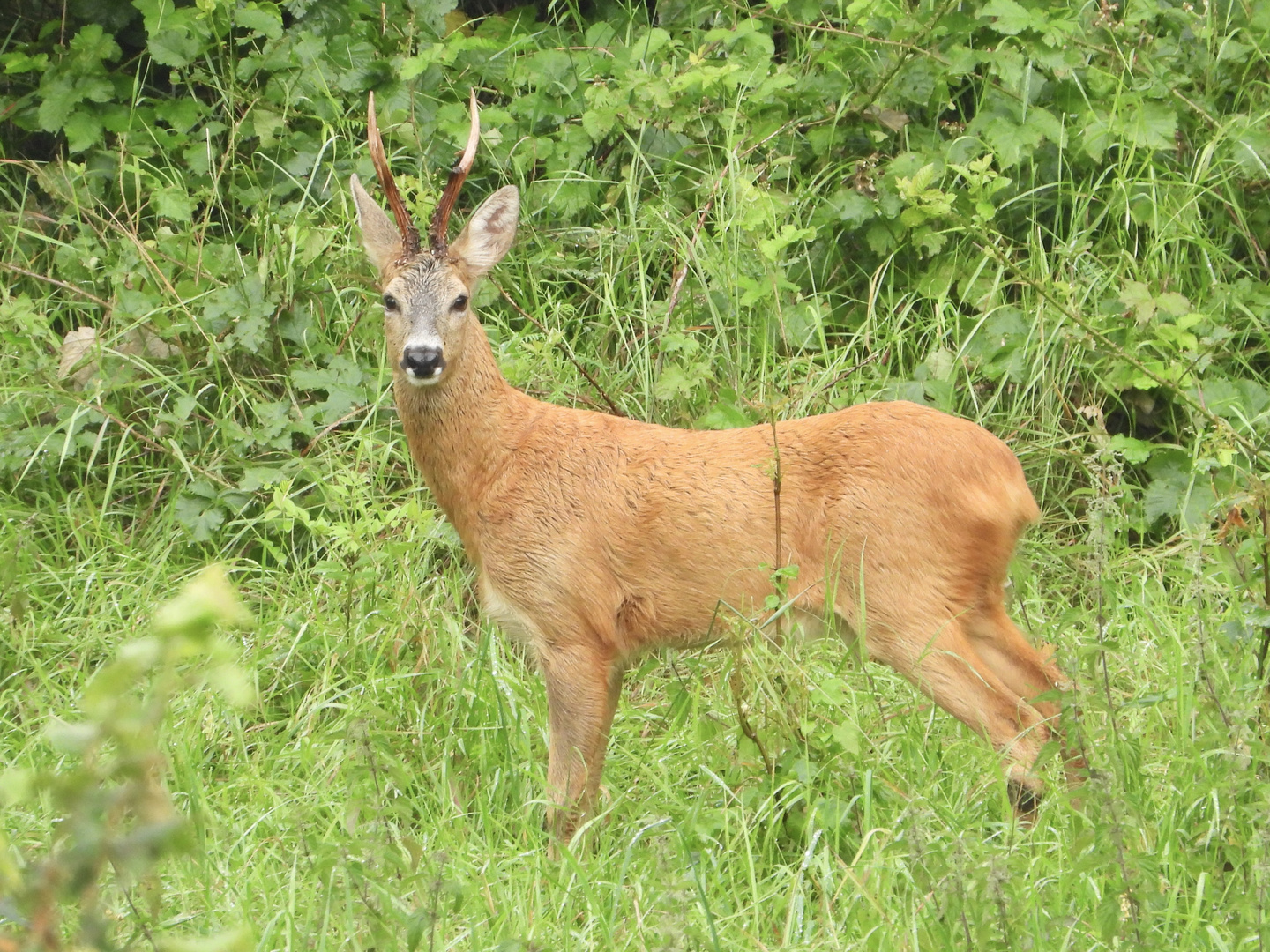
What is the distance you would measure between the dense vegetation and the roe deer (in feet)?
0.60

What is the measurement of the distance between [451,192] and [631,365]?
4.59 feet

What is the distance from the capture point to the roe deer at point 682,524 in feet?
12.7

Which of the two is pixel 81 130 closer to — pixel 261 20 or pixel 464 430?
pixel 261 20

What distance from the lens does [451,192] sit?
4289 millimetres

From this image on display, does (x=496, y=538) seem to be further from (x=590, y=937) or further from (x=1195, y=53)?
(x=1195, y=53)

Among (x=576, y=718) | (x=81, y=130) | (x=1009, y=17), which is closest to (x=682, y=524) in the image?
(x=576, y=718)

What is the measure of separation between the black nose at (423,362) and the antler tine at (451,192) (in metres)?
0.39

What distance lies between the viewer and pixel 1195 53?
19.5 feet

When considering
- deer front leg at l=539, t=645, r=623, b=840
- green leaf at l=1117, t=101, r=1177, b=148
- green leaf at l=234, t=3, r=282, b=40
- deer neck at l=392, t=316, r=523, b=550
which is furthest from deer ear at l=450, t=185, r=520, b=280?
green leaf at l=1117, t=101, r=1177, b=148

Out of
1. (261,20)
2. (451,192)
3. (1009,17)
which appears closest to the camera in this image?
(451,192)

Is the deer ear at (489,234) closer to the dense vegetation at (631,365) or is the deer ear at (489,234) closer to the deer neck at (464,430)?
the deer neck at (464,430)

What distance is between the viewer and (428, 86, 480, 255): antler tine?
426 centimetres

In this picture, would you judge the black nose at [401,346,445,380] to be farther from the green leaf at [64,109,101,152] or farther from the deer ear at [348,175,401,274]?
the green leaf at [64,109,101,152]

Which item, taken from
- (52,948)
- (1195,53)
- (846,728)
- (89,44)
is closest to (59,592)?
(89,44)
